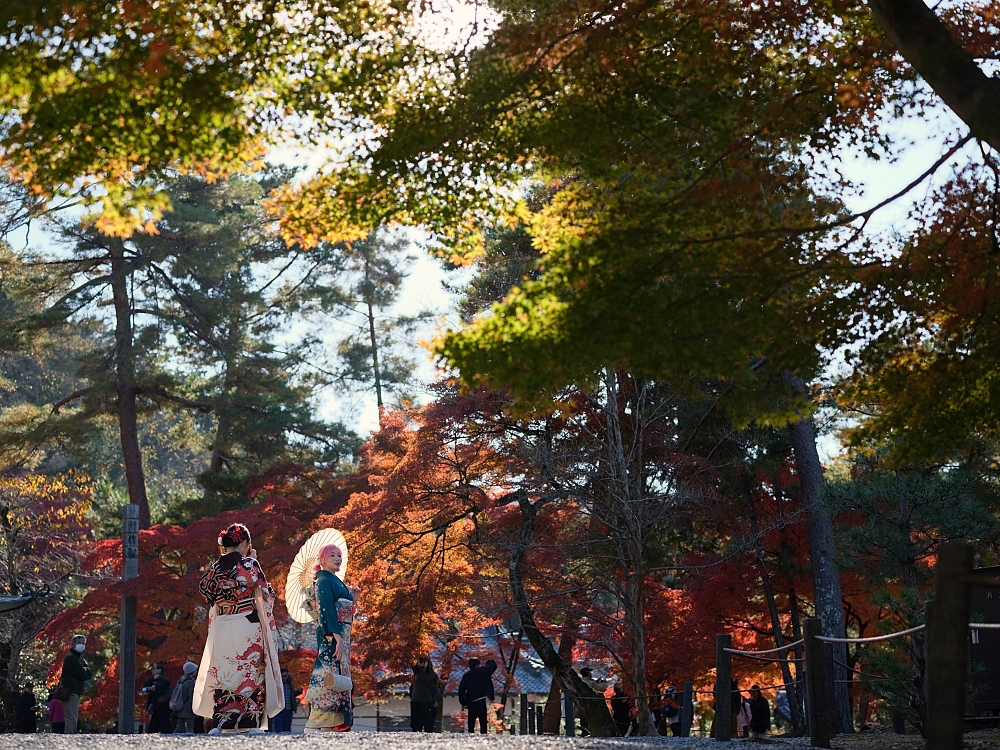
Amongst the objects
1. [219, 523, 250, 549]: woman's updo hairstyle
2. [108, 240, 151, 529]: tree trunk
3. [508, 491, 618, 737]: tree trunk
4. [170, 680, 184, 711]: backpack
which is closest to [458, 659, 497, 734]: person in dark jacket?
[508, 491, 618, 737]: tree trunk

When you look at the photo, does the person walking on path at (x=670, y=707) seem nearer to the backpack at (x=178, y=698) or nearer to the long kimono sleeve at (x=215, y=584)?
the backpack at (x=178, y=698)

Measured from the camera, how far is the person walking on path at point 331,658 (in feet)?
31.4

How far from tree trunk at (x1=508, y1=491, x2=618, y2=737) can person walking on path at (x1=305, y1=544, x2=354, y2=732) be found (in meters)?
5.10

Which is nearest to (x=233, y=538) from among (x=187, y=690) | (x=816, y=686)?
(x=816, y=686)

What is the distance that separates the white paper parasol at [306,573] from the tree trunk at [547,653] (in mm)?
4957

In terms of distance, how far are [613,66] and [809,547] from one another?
957cm

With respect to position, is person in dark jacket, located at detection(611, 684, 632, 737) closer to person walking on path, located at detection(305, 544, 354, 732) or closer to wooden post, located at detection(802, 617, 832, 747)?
person walking on path, located at detection(305, 544, 354, 732)

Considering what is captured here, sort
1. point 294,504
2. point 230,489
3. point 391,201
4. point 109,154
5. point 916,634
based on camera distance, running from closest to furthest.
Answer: point 109,154, point 391,201, point 916,634, point 294,504, point 230,489


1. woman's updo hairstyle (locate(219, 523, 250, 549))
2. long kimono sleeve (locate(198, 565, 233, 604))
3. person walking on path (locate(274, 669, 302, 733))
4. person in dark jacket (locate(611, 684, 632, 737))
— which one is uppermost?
woman's updo hairstyle (locate(219, 523, 250, 549))

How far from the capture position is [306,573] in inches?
393

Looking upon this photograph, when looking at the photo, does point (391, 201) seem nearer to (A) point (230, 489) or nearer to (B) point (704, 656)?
(B) point (704, 656)

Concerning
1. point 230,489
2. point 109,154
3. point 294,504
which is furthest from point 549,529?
point 109,154

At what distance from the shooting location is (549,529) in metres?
15.6

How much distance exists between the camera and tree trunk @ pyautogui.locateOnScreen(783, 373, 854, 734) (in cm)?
1424
